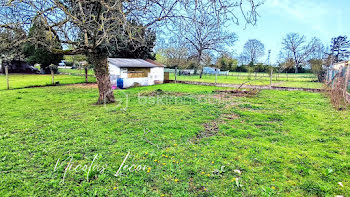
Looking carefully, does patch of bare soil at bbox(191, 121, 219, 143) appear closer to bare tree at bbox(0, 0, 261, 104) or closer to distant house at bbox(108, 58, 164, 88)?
bare tree at bbox(0, 0, 261, 104)

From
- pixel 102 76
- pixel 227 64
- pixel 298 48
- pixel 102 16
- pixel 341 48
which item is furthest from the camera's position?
pixel 298 48

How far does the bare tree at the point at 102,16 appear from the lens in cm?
291

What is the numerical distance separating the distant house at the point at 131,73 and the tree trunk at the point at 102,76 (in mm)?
6475

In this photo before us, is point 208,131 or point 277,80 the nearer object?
point 208,131

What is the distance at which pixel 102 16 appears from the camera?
13.2 feet

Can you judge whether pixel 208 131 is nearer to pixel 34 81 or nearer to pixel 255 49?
pixel 34 81

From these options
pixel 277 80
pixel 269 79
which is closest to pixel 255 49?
pixel 269 79

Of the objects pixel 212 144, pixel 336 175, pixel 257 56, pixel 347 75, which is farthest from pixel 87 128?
pixel 257 56

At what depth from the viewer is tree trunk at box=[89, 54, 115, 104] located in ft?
24.1

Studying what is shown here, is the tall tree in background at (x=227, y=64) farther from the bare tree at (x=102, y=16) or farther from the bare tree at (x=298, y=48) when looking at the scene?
the bare tree at (x=102, y=16)

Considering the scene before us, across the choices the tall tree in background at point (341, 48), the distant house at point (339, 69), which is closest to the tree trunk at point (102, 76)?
the distant house at point (339, 69)

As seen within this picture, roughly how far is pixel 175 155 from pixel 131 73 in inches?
494

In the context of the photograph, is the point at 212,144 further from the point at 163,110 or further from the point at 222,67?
the point at 222,67

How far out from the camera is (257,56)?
40.0 metres
